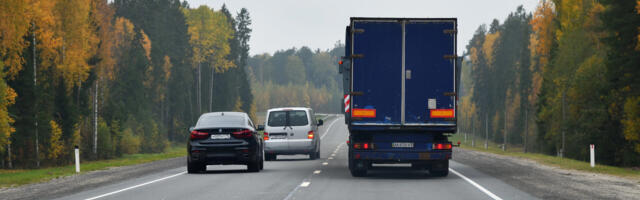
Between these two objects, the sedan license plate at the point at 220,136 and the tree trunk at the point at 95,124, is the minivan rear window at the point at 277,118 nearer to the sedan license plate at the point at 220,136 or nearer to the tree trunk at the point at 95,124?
the sedan license plate at the point at 220,136

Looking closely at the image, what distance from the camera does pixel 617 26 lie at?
134 feet

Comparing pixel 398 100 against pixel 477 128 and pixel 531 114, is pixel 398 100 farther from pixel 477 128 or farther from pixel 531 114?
pixel 477 128

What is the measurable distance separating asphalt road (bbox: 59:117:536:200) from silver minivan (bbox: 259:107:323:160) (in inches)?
281

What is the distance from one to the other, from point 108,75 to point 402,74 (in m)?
51.6

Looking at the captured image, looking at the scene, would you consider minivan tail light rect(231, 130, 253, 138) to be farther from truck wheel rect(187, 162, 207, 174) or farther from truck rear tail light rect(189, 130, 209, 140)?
truck wheel rect(187, 162, 207, 174)

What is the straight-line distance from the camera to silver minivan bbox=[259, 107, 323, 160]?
3067 cm

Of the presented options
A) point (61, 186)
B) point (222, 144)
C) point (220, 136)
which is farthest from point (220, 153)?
point (61, 186)

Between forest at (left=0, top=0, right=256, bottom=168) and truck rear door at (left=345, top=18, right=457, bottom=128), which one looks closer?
truck rear door at (left=345, top=18, right=457, bottom=128)

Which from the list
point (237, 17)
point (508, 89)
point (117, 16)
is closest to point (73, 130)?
point (117, 16)

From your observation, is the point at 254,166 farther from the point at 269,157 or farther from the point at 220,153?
the point at 269,157

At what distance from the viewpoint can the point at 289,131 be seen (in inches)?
1206

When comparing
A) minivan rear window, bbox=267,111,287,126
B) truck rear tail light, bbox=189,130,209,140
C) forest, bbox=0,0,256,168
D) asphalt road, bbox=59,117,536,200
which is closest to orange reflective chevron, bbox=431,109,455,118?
asphalt road, bbox=59,117,536,200

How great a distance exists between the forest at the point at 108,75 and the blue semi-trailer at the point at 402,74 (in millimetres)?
25281

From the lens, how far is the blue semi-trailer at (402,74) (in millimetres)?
19562
